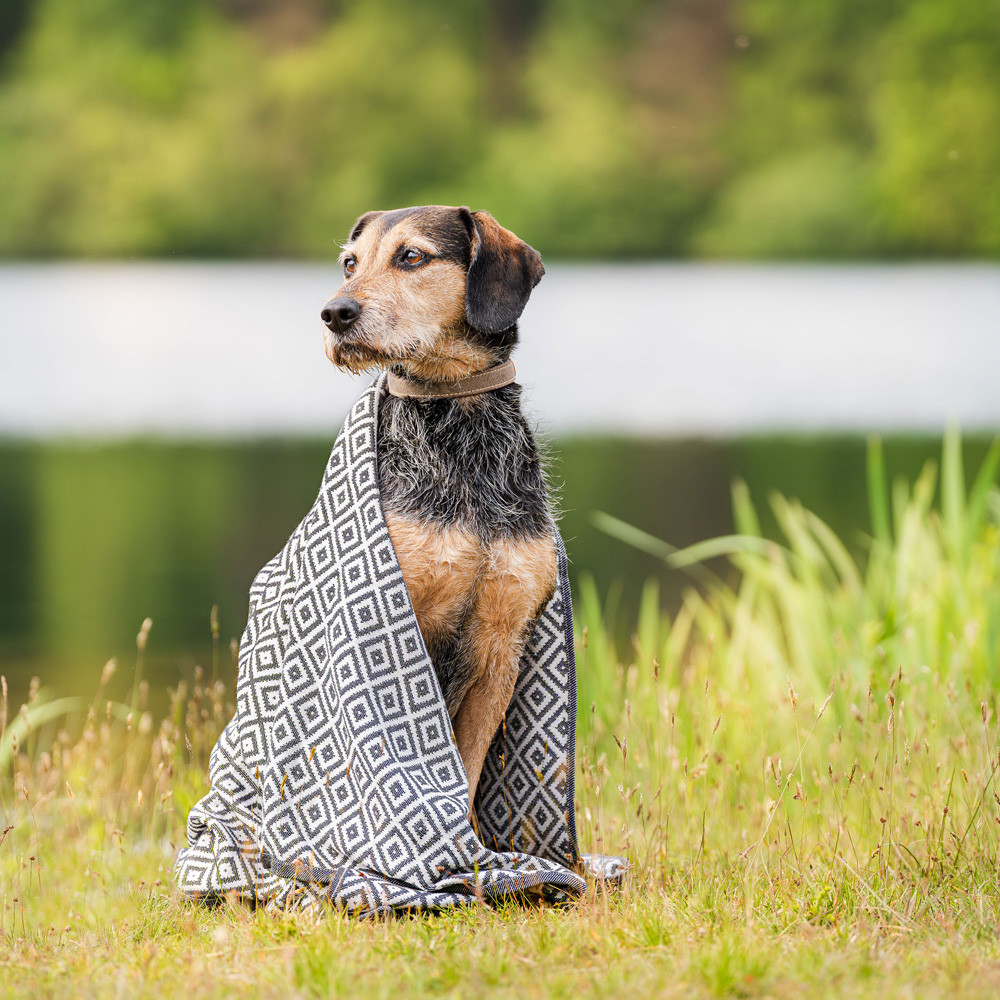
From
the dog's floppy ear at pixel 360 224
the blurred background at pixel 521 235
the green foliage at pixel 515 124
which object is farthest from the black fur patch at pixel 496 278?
the green foliage at pixel 515 124

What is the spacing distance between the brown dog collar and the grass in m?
1.18

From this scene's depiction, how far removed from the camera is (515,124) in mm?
53438

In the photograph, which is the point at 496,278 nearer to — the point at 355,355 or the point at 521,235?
the point at 355,355

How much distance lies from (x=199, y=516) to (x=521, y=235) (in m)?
36.7

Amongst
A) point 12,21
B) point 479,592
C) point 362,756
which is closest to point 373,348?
point 479,592

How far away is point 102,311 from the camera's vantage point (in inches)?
1532

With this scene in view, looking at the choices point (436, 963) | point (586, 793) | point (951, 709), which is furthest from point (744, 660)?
point (436, 963)

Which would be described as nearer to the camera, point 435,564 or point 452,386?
point 435,564

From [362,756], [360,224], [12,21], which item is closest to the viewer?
[362,756]

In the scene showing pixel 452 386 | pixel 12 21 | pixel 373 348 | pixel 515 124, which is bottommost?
pixel 452 386

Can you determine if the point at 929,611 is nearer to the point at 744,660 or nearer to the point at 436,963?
the point at 744,660

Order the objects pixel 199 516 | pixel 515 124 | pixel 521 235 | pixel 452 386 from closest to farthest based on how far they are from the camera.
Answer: pixel 452 386 → pixel 199 516 → pixel 521 235 → pixel 515 124

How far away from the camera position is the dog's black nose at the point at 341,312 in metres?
3.65

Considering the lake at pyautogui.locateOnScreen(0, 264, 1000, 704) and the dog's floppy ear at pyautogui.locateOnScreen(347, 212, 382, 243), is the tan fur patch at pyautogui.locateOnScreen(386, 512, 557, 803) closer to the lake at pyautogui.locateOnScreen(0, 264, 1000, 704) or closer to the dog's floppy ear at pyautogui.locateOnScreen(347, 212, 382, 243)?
the lake at pyautogui.locateOnScreen(0, 264, 1000, 704)
